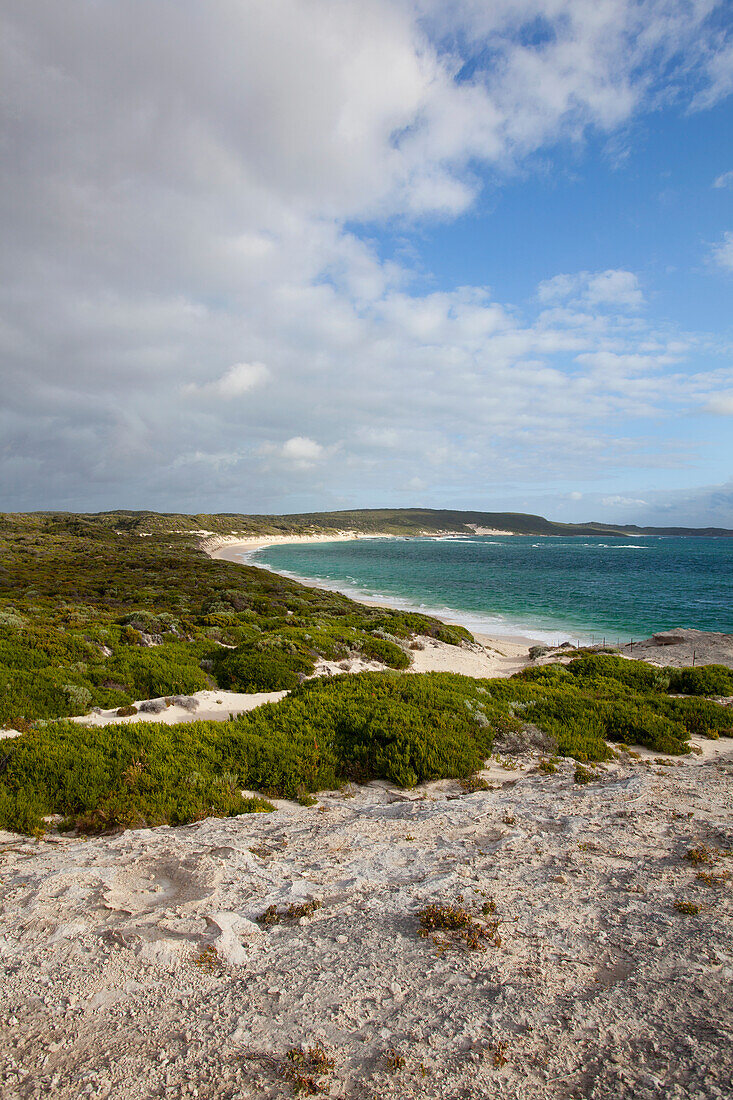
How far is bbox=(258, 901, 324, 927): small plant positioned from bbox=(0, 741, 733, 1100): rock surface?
2.7 inches

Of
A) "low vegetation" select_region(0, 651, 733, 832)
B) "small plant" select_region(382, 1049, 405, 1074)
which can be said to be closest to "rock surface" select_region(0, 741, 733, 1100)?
"small plant" select_region(382, 1049, 405, 1074)

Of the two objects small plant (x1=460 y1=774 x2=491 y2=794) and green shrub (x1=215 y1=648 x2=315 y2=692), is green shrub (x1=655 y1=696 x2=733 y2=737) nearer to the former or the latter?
small plant (x1=460 y1=774 x2=491 y2=794)

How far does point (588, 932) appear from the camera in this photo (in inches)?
195

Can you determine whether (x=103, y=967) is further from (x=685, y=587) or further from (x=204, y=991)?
(x=685, y=587)

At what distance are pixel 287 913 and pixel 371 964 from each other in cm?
123

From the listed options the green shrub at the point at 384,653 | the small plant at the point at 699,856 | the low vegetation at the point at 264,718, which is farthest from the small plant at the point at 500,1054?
the green shrub at the point at 384,653

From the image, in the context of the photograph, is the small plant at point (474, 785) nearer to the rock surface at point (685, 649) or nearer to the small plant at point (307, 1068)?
the small plant at point (307, 1068)

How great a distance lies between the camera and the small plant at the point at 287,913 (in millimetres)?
5184

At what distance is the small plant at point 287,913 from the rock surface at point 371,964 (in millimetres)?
68

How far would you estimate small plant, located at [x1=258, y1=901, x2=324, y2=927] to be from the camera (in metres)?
5.18

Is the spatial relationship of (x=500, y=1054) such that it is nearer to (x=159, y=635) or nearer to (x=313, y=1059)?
(x=313, y=1059)

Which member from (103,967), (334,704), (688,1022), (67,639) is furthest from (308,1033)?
(67,639)

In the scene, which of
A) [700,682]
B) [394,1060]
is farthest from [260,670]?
[700,682]

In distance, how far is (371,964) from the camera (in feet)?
14.8
